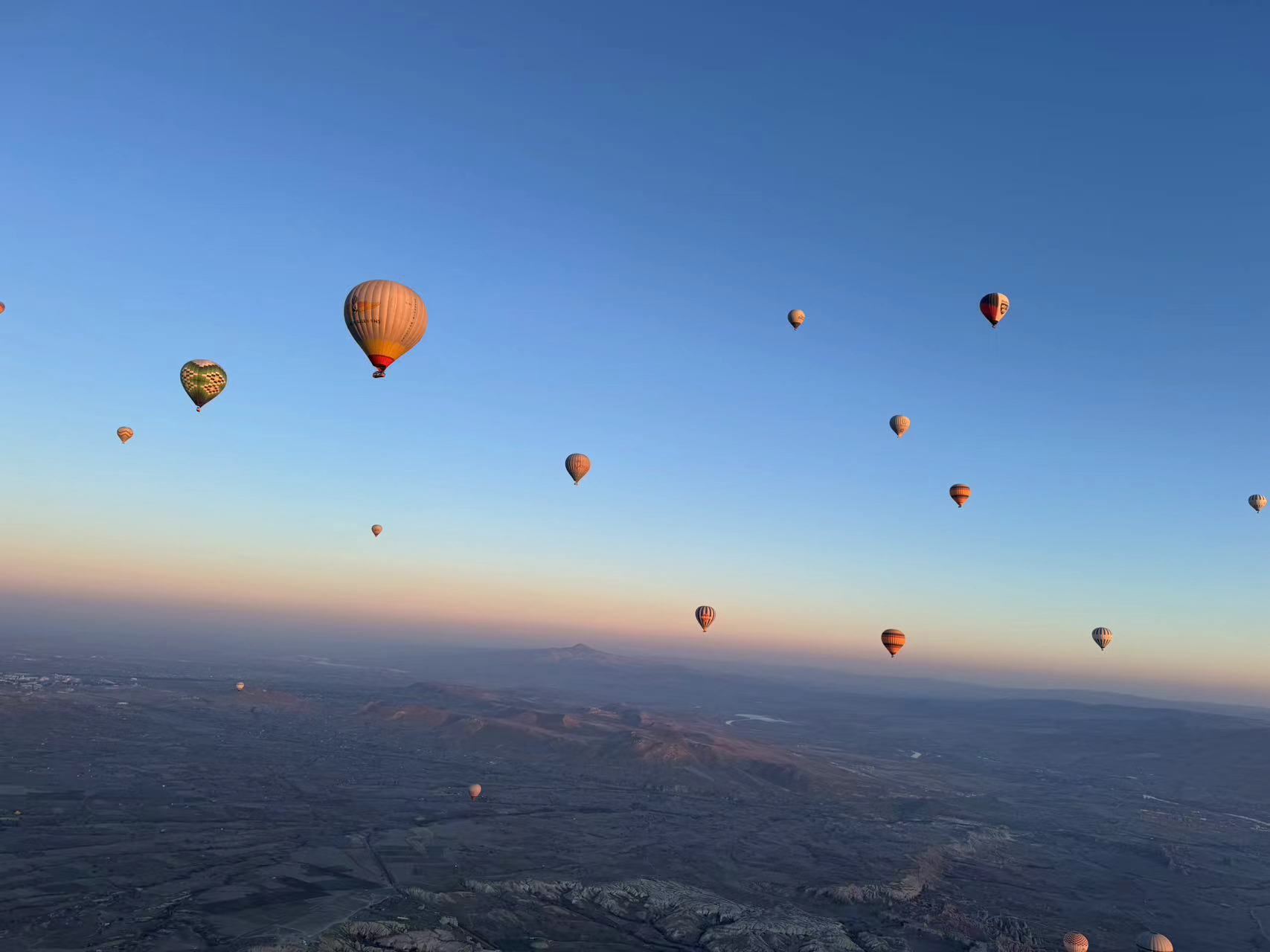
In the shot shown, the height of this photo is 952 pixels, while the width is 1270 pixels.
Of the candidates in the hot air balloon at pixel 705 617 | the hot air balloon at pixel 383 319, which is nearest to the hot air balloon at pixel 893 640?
the hot air balloon at pixel 705 617

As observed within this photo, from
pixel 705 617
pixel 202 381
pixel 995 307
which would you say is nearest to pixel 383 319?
pixel 202 381

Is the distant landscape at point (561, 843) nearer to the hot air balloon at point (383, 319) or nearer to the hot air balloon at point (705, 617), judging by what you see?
the hot air balloon at point (705, 617)

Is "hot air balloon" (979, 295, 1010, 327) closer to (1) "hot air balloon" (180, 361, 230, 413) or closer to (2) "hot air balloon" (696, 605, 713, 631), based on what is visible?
(2) "hot air balloon" (696, 605, 713, 631)

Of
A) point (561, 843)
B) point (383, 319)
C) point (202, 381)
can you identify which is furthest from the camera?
point (561, 843)

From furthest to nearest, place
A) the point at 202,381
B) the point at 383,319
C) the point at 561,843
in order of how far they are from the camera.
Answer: the point at 561,843 < the point at 202,381 < the point at 383,319

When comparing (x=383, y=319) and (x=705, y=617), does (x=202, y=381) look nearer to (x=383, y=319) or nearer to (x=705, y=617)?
(x=383, y=319)

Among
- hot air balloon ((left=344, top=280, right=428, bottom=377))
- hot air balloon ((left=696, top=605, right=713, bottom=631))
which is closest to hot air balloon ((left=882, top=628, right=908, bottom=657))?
hot air balloon ((left=696, top=605, right=713, bottom=631))
